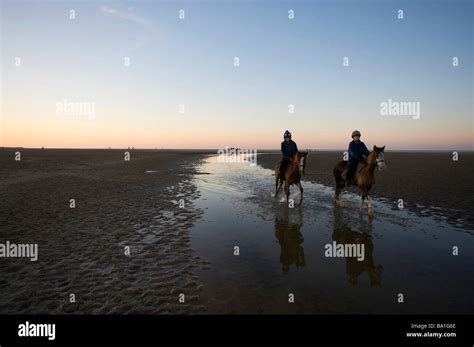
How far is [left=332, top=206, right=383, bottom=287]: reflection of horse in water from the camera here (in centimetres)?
637

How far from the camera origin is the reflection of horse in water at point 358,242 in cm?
637

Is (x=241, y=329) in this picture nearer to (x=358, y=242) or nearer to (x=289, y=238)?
(x=289, y=238)

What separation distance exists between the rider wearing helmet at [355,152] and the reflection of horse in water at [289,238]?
3755mm

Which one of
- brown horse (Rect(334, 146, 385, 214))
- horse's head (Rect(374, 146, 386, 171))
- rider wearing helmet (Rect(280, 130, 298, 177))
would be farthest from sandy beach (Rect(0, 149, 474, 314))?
rider wearing helmet (Rect(280, 130, 298, 177))

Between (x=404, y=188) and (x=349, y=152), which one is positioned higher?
(x=349, y=152)

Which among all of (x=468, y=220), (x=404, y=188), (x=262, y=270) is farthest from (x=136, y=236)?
(x=404, y=188)

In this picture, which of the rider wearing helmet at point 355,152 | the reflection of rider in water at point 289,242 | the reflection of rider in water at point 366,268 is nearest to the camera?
the reflection of rider in water at point 366,268

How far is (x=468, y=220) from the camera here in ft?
38.1

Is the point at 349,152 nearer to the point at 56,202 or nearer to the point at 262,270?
the point at 262,270

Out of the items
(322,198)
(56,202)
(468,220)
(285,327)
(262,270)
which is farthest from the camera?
(322,198)

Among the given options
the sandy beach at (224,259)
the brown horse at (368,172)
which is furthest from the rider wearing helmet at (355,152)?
the sandy beach at (224,259)

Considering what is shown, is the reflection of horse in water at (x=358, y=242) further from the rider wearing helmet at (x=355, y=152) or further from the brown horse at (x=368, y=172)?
the rider wearing helmet at (x=355, y=152)

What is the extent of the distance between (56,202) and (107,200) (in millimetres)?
2658

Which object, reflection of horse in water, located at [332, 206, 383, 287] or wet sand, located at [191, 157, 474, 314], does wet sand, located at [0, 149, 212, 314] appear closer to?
wet sand, located at [191, 157, 474, 314]
